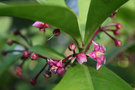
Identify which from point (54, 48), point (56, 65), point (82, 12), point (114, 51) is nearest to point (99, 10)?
point (56, 65)

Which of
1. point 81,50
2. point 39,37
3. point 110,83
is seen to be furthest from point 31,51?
point 39,37

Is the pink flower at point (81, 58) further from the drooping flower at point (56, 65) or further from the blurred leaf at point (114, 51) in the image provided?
the blurred leaf at point (114, 51)

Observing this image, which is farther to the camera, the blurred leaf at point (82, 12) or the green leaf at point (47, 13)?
the blurred leaf at point (82, 12)

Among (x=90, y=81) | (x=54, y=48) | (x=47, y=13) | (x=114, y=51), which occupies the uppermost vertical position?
(x=47, y=13)

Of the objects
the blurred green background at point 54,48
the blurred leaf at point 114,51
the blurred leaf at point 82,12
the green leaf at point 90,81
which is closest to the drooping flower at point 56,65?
the green leaf at point 90,81

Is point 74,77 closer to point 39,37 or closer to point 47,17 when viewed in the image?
point 47,17

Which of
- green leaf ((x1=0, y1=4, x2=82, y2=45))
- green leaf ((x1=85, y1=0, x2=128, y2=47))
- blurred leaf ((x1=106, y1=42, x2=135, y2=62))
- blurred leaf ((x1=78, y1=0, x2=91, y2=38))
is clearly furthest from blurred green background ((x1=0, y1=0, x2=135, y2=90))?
green leaf ((x1=0, y1=4, x2=82, y2=45))

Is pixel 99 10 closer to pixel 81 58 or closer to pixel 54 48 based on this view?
pixel 81 58
